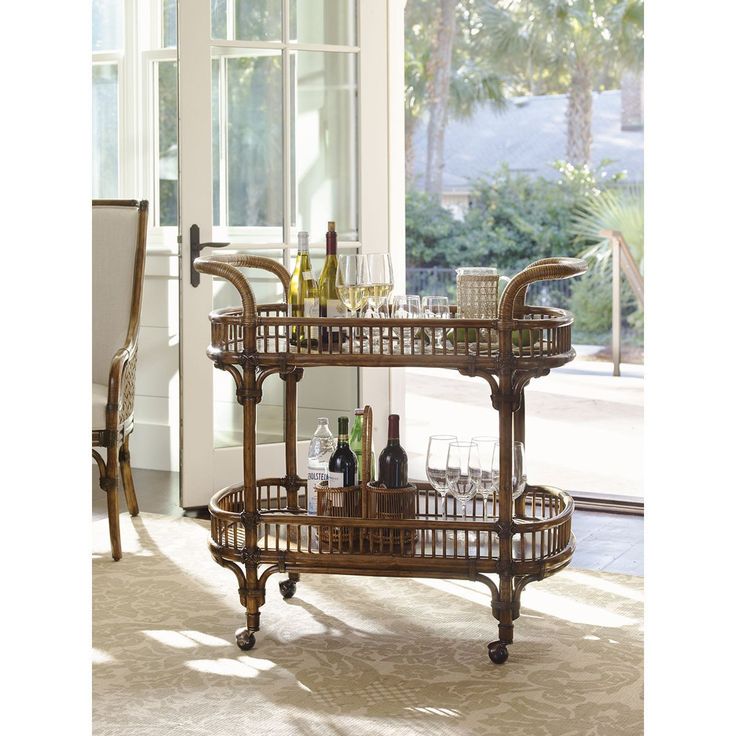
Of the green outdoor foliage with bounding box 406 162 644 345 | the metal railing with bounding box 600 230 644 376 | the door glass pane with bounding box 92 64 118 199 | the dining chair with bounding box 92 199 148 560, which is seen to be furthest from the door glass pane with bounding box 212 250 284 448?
the green outdoor foliage with bounding box 406 162 644 345

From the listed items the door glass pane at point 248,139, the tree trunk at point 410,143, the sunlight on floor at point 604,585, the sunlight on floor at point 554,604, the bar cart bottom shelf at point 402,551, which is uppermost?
the tree trunk at point 410,143

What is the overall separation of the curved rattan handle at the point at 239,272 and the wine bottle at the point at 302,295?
0.10 metres

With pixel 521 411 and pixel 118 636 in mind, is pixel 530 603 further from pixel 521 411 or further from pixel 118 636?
pixel 118 636

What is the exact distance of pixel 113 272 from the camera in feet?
11.9

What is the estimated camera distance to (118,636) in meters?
2.60

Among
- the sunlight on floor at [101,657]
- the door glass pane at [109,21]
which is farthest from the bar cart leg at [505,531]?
the door glass pane at [109,21]

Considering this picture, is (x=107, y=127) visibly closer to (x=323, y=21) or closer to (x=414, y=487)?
(x=323, y=21)

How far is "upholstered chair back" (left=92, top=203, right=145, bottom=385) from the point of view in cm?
362

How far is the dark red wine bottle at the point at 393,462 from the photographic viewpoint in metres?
2.54

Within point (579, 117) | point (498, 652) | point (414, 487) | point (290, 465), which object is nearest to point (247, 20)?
point (290, 465)

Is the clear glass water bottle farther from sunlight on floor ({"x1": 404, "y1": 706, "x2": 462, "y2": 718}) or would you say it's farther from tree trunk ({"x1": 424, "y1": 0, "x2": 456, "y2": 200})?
tree trunk ({"x1": 424, "y1": 0, "x2": 456, "y2": 200})

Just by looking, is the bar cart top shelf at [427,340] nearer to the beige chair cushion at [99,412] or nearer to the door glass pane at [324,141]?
the beige chair cushion at [99,412]
